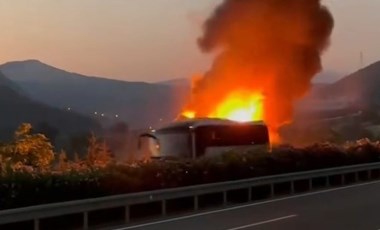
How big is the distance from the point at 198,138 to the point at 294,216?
16.8 meters

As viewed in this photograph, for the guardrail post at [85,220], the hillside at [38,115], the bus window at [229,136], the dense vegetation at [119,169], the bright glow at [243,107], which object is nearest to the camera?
the guardrail post at [85,220]

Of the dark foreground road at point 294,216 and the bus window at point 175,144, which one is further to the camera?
the bus window at point 175,144

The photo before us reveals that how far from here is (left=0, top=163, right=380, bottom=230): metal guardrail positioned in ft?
48.8

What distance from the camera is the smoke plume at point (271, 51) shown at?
42.7 m

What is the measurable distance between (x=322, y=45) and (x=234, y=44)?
16.2 feet

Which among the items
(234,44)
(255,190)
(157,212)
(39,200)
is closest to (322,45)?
(234,44)

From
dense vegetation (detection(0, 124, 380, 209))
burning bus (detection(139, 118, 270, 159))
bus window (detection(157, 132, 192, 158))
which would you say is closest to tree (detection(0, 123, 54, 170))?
dense vegetation (detection(0, 124, 380, 209))

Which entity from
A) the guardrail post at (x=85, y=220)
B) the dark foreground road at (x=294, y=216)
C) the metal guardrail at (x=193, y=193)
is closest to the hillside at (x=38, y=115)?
the metal guardrail at (x=193, y=193)

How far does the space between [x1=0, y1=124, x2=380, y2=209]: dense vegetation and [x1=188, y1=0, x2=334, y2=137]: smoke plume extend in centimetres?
1060

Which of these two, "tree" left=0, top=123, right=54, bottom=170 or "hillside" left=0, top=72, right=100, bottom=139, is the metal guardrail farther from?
"hillside" left=0, top=72, right=100, bottom=139

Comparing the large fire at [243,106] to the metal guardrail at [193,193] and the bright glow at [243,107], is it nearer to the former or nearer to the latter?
the bright glow at [243,107]

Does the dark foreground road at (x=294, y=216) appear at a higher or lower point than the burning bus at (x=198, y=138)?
lower

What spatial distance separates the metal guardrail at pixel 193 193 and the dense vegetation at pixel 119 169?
86cm

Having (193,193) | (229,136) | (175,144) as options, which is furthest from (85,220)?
(229,136)
